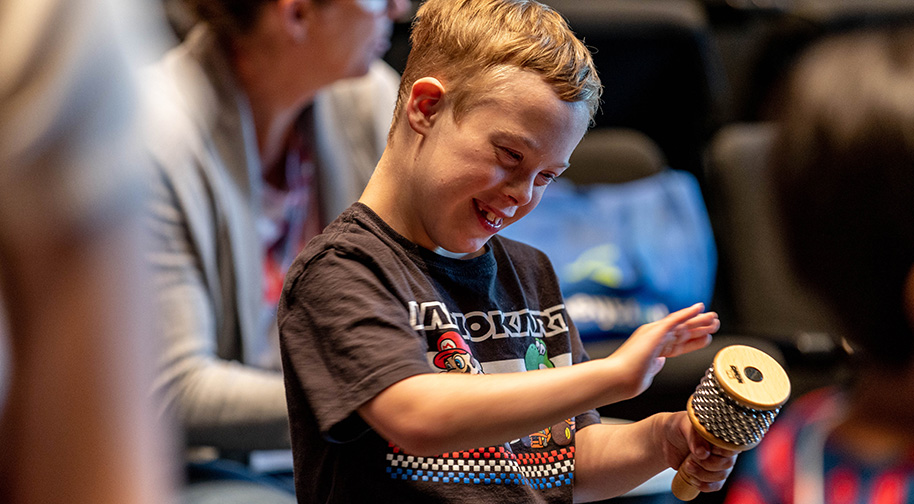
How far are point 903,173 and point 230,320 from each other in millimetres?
908

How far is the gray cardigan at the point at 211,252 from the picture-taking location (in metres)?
1.19

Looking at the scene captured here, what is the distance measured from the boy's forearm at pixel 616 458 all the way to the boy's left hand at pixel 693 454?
0.5 inches

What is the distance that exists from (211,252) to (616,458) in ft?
2.41

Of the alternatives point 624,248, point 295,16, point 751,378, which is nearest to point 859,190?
point 751,378

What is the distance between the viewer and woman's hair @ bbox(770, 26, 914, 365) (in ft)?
2.75

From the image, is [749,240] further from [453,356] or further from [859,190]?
[453,356]

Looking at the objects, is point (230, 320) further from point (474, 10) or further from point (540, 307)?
point (474, 10)

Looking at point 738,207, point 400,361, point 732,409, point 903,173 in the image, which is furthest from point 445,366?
point 738,207

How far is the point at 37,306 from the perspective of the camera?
32cm

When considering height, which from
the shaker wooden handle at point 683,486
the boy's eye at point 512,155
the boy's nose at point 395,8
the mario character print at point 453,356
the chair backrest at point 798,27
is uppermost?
the boy's nose at point 395,8

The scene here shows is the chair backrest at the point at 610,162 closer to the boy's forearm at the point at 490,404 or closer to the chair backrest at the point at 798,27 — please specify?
the chair backrest at the point at 798,27

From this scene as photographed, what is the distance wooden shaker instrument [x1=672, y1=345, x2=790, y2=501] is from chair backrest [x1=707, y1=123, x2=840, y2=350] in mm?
1093

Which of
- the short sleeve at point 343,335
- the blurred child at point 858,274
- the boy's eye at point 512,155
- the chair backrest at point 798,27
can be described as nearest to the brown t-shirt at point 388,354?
the short sleeve at point 343,335

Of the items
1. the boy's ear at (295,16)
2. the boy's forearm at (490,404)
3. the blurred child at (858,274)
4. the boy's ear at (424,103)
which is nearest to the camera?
the boy's forearm at (490,404)
